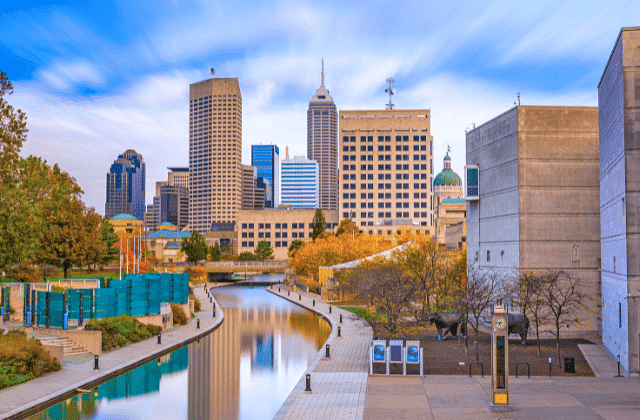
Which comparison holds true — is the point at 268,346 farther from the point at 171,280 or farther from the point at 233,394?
the point at 233,394

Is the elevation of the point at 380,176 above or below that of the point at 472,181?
above

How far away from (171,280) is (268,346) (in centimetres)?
1058

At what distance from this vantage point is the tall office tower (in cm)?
17425

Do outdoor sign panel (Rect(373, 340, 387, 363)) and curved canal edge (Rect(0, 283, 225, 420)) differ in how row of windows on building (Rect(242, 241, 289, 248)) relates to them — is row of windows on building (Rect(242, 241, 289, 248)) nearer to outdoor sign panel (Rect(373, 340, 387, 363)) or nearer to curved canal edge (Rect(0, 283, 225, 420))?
curved canal edge (Rect(0, 283, 225, 420))

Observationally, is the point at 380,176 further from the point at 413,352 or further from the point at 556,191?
the point at 413,352

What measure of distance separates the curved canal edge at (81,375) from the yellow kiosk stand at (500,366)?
1555 cm

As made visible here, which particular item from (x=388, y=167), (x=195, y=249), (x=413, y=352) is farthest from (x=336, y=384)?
(x=388, y=167)

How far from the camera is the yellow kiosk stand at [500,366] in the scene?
20.1 m

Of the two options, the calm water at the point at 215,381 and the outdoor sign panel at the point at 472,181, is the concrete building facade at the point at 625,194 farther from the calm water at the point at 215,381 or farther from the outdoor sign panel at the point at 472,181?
the outdoor sign panel at the point at 472,181

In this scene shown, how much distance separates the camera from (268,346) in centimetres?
3909

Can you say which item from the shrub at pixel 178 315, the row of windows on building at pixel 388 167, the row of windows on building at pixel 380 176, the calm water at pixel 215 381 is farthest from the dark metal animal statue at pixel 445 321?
the row of windows on building at pixel 388 167

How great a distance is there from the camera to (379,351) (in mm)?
26953

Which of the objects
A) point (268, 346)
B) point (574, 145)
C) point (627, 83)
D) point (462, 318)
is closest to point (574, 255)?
point (574, 145)

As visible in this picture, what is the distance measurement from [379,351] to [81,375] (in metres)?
12.9
